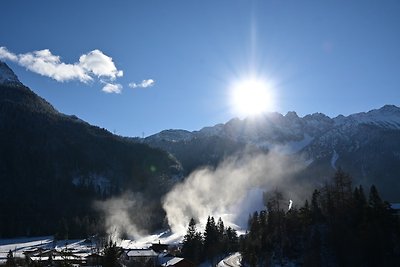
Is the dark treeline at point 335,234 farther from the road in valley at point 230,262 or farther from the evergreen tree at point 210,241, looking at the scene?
the evergreen tree at point 210,241

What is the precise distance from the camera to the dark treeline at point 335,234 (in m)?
83.8

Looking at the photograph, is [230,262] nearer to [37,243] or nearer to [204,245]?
[204,245]

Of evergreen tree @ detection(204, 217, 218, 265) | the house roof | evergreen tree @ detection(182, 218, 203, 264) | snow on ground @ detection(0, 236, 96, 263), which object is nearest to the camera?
the house roof

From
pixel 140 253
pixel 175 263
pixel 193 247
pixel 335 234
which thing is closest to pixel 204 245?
pixel 193 247

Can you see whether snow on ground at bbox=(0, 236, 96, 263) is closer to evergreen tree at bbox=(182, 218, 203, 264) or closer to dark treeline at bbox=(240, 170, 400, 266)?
evergreen tree at bbox=(182, 218, 203, 264)

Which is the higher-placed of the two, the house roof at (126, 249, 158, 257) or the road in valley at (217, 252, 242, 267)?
the house roof at (126, 249, 158, 257)

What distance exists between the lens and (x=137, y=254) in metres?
116

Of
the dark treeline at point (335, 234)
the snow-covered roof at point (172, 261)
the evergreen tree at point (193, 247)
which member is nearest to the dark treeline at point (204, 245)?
the evergreen tree at point (193, 247)

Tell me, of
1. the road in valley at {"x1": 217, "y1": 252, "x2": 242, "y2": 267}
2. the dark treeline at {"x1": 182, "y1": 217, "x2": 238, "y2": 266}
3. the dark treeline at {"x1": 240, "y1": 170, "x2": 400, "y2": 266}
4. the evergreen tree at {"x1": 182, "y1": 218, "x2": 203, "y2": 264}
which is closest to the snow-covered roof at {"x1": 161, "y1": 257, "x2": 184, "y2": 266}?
the road in valley at {"x1": 217, "y1": 252, "x2": 242, "y2": 267}

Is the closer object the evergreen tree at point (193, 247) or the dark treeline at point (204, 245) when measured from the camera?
the dark treeline at point (204, 245)

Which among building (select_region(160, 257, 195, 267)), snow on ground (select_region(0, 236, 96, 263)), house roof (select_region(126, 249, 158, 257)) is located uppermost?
snow on ground (select_region(0, 236, 96, 263))

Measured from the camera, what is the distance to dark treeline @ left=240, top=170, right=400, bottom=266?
3300 inches

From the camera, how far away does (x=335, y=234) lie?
293 ft

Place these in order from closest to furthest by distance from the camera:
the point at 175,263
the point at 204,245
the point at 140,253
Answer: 1. the point at 175,263
2. the point at 140,253
3. the point at 204,245
